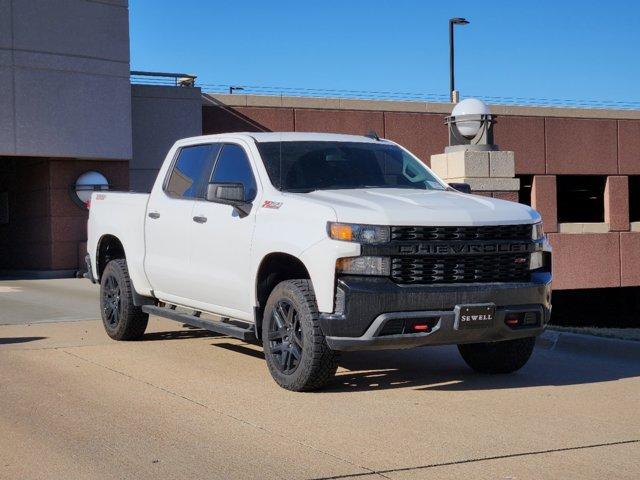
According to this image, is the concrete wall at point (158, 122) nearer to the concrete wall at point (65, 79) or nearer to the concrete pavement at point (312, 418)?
the concrete wall at point (65, 79)

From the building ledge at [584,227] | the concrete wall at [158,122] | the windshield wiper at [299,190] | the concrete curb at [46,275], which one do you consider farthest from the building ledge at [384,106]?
the windshield wiper at [299,190]

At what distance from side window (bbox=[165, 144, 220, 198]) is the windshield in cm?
78

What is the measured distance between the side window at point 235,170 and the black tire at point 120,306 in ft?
6.21

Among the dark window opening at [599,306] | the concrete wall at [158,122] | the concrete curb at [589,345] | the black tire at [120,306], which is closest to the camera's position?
the concrete curb at [589,345]

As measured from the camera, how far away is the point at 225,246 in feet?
27.2

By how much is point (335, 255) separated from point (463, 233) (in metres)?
0.98

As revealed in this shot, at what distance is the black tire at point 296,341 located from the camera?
23.6 ft

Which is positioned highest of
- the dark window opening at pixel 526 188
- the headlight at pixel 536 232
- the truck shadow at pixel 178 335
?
the dark window opening at pixel 526 188

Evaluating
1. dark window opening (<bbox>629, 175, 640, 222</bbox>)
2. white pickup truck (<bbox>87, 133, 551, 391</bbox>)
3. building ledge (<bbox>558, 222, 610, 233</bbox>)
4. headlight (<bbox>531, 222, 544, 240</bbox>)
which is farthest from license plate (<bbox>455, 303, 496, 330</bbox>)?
dark window opening (<bbox>629, 175, 640, 222</bbox>)

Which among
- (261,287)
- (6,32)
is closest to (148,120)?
(6,32)

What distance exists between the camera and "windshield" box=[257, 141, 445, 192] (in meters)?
8.27

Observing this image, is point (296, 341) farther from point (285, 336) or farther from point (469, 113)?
point (469, 113)

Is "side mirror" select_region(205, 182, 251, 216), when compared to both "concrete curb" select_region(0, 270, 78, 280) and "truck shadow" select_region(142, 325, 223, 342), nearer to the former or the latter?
"truck shadow" select_region(142, 325, 223, 342)

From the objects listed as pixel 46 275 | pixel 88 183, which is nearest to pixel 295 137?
pixel 88 183
